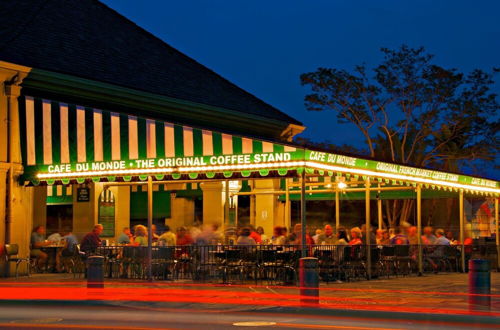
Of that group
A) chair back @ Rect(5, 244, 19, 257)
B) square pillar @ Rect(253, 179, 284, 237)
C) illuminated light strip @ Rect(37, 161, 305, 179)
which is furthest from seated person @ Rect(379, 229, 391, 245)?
chair back @ Rect(5, 244, 19, 257)

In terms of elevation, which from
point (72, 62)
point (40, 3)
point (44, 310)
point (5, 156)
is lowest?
point (44, 310)

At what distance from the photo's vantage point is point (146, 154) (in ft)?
63.1

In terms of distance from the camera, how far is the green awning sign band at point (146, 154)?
57.4 ft

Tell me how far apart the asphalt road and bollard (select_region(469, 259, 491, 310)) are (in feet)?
5.46

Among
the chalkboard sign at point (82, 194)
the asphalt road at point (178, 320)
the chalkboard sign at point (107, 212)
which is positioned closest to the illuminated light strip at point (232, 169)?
the chalkboard sign at point (82, 194)

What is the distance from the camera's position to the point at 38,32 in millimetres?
23812

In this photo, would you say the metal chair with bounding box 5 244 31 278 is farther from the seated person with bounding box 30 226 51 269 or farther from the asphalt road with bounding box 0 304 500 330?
the asphalt road with bounding box 0 304 500 330

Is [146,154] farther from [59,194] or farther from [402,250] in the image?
[59,194]

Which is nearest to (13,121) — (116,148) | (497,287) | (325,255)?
(116,148)

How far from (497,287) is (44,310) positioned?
9983mm

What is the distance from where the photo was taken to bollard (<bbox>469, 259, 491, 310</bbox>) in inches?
527

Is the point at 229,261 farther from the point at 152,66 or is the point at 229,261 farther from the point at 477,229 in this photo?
the point at 477,229

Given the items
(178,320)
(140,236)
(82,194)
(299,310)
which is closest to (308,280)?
(299,310)

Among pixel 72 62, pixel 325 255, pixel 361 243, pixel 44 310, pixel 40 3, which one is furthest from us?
pixel 40 3
